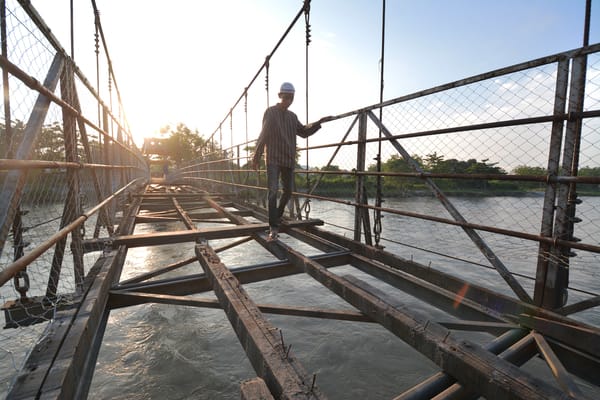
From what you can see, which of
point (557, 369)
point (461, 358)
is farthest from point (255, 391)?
point (557, 369)

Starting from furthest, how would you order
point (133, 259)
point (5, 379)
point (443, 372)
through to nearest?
1. point (133, 259)
2. point (5, 379)
3. point (443, 372)

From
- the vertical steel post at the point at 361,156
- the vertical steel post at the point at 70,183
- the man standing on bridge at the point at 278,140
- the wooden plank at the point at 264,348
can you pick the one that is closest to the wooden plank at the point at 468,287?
the vertical steel post at the point at 361,156

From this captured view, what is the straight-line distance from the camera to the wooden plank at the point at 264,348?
128cm

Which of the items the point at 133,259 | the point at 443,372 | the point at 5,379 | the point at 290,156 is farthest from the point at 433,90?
the point at 133,259

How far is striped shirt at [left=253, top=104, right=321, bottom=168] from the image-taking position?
3779mm

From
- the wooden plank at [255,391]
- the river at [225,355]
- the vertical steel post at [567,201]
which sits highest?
the vertical steel post at [567,201]

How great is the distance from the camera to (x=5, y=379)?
2822 millimetres

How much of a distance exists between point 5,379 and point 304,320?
9.84 feet

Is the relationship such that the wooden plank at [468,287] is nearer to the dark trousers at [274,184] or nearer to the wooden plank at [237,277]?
the wooden plank at [237,277]

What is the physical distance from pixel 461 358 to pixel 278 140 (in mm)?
2993

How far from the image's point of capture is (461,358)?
4.97 feet

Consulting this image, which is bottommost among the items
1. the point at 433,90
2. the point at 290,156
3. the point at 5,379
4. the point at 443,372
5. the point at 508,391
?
the point at 5,379

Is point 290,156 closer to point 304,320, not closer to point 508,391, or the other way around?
point 304,320

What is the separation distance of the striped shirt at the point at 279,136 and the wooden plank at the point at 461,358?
2.18 meters
